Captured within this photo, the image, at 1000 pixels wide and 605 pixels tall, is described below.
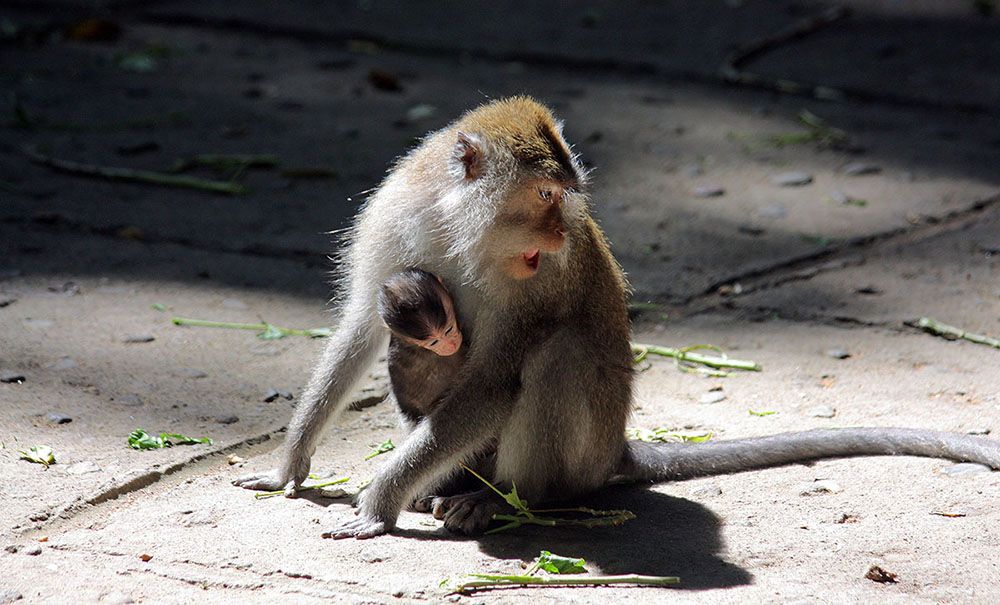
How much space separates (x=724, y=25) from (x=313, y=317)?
5.13m

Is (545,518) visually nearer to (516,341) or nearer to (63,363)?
(516,341)

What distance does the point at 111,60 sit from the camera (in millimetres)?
8695

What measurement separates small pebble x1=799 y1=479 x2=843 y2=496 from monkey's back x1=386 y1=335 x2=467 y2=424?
3.85 ft

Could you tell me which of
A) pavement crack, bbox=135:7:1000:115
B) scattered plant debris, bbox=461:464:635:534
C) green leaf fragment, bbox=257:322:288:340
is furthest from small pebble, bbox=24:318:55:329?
pavement crack, bbox=135:7:1000:115

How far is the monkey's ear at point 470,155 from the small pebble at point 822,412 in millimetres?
1641

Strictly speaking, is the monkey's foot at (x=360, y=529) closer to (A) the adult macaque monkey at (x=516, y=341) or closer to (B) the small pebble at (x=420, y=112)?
(A) the adult macaque monkey at (x=516, y=341)

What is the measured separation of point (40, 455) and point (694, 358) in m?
2.48

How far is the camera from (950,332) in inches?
200

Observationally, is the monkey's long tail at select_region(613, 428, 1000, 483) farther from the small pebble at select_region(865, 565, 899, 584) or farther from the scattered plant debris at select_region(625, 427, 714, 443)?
the small pebble at select_region(865, 565, 899, 584)

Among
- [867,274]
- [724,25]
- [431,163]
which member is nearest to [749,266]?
[867,274]

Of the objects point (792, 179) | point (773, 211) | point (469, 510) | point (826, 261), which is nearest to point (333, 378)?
point (469, 510)

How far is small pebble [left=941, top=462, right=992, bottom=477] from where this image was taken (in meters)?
4.00

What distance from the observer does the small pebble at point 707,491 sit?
13.3 ft

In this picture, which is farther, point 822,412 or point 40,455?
point 822,412
